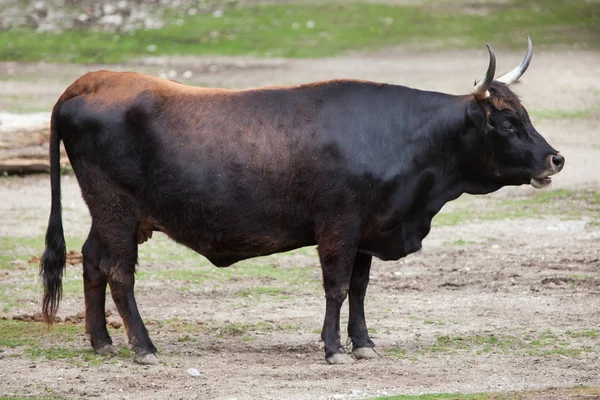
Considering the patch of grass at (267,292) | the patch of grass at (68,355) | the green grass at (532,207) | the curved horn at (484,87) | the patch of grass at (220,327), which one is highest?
the curved horn at (484,87)

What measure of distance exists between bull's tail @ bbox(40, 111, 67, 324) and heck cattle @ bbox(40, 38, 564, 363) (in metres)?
0.02

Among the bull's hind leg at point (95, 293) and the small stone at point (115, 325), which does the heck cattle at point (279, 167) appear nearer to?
the bull's hind leg at point (95, 293)

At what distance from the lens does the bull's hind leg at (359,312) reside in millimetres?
8586

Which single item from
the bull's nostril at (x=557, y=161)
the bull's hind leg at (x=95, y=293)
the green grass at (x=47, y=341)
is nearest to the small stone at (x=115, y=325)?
the green grass at (x=47, y=341)

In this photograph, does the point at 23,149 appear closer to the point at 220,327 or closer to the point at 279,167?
the point at 220,327

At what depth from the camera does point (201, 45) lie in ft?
86.7

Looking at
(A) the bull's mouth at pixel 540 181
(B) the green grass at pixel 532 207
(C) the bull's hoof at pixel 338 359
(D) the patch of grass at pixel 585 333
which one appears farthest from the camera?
(B) the green grass at pixel 532 207

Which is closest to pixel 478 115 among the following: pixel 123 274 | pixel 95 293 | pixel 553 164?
pixel 553 164

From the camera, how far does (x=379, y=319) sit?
9.69 metres

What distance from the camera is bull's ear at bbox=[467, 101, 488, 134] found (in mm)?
8633

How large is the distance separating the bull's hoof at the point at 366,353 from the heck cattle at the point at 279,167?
1 cm

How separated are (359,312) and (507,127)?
5.86 feet

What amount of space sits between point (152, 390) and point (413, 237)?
2.33 meters

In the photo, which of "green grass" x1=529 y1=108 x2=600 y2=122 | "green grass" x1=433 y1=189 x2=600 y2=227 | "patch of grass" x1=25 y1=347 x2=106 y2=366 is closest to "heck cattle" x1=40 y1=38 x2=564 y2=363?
"patch of grass" x1=25 y1=347 x2=106 y2=366
